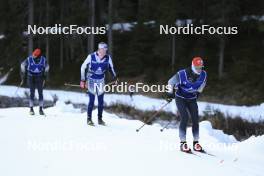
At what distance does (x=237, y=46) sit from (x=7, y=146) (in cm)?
2925

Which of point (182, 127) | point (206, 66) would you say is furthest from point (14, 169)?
point (206, 66)

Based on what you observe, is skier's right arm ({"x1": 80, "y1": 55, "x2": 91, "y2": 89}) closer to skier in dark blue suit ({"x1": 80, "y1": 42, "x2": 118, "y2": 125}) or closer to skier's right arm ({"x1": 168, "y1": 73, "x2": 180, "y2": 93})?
skier in dark blue suit ({"x1": 80, "y1": 42, "x2": 118, "y2": 125})

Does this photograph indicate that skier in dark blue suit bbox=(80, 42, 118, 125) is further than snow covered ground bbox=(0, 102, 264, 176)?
Yes

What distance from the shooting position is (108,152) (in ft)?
30.2

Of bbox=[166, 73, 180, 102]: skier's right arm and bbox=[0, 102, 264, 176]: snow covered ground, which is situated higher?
bbox=[166, 73, 180, 102]: skier's right arm

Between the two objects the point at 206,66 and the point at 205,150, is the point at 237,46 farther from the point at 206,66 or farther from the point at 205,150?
the point at 205,150

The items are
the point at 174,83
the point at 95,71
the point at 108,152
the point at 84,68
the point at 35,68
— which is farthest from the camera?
the point at 35,68

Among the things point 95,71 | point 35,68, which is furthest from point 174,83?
point 35,68

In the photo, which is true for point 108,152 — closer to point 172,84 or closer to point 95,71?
point 172,84

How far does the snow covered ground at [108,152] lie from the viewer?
797 cm

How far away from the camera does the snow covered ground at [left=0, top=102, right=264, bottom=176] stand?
7.97m

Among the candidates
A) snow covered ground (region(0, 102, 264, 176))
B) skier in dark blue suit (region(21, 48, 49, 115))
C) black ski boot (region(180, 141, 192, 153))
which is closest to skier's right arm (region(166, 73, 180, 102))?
black ski boot (region(180, 141, 192, 153))

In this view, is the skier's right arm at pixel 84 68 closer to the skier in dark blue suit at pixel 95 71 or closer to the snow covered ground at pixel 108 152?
the skier in dark blue suit at pixel 95 71

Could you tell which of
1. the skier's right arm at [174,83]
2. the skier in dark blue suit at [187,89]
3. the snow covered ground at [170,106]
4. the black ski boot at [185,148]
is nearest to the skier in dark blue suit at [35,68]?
the skier in dark blue suit at [187,89]
